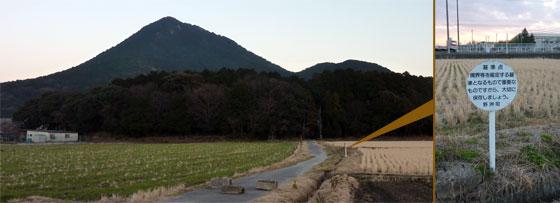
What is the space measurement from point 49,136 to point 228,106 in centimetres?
2455

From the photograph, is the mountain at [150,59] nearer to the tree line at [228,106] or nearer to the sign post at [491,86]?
the tree line at [228,106]

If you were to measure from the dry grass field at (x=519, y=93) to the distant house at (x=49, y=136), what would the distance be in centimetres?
5604

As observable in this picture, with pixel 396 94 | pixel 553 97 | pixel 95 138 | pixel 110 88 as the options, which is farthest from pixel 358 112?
pixel 553 97

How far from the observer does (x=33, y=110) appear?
145 ft

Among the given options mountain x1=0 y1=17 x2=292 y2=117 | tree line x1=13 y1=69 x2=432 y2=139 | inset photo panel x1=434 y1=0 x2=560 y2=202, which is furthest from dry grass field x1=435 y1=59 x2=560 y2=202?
tree line x1=13 y1=69 x2=432 y2=139

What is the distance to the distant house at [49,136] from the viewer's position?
5596cm

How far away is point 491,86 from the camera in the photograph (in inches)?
176

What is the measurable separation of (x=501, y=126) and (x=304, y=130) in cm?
6256

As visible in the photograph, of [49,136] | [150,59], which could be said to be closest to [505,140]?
[49,136]

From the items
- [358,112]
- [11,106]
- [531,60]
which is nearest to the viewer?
[531,60]

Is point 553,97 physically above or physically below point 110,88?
below

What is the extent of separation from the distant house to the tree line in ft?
3.02

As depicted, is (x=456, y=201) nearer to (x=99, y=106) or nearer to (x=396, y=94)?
(x=396, y=94)

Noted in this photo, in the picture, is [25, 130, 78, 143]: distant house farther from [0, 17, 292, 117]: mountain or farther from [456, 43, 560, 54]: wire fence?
[456, 43, 560, 54]: wire fence
